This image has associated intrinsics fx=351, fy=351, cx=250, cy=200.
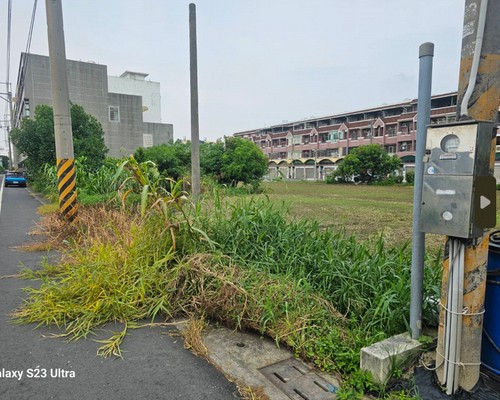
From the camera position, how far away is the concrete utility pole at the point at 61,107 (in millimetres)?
6848

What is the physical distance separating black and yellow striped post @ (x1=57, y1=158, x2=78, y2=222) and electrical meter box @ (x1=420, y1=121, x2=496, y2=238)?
6823 mm

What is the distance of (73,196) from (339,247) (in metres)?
5.67

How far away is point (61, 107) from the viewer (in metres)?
6.97

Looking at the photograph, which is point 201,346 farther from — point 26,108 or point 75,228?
point 26,108

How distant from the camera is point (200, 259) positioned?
11.6 ft

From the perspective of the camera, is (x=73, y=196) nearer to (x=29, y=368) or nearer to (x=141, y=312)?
(x=141, y=312)

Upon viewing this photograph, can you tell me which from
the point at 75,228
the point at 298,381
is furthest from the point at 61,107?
the point at 298,381

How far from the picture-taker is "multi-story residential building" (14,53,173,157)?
27.4 meters

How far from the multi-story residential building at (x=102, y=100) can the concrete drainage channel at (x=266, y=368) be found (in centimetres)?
2595

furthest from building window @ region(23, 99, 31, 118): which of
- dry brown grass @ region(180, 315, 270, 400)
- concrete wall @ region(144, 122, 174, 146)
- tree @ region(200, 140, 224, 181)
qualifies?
dry brown grass @ region(180, 315, 270, 400)

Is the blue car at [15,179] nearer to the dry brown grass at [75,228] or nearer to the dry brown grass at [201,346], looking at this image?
the dry brown grass at [75,228]

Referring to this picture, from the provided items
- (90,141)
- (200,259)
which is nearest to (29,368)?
(200,259)

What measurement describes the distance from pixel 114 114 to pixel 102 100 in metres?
1.43

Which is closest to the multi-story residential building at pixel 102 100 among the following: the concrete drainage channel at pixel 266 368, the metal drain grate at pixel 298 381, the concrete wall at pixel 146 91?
the concrete wall at pixel 146 91
